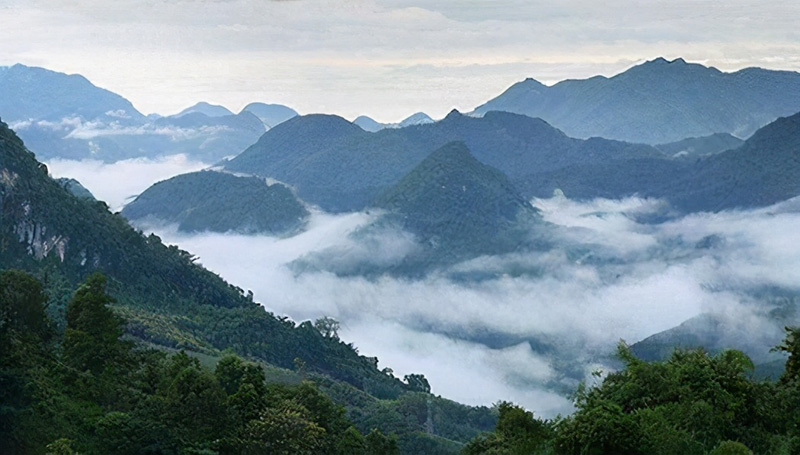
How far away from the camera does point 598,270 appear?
13012 cm

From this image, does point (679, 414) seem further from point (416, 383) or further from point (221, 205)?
point (221, 205)

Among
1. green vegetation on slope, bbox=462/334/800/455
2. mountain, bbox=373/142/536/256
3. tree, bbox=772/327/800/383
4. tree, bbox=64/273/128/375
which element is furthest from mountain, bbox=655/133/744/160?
green vegetation on slope, bbox=462/334/800/455

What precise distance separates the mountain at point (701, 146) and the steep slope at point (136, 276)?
444ft

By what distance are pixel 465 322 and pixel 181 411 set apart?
291ft

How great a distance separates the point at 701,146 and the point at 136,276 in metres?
155

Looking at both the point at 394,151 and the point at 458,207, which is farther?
the point at 394,151

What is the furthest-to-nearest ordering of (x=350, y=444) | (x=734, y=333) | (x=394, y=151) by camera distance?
(x=394, y=151)
(x=734, y=333)
(x=350, y=444)

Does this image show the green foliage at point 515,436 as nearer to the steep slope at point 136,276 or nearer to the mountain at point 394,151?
the steep slope at point 136,276

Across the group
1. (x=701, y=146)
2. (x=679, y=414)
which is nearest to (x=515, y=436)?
(x=679, y=414)

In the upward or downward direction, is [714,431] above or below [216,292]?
below

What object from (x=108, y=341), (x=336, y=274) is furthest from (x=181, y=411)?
(x=336, y=274)

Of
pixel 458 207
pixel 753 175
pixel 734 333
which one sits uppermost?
pixel 753 175

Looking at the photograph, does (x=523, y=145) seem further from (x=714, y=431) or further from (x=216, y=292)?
(x=714, y=431)

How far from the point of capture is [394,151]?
17088cm
